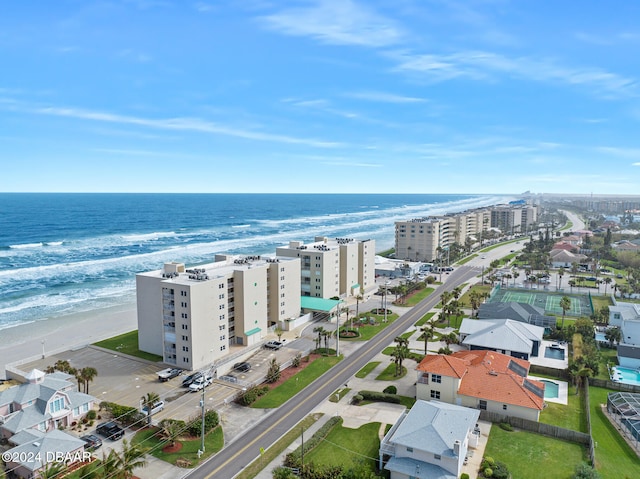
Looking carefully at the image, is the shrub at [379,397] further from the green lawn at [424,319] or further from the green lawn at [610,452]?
the green lawn at [424,319]

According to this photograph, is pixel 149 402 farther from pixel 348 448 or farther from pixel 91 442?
pixel 348 448

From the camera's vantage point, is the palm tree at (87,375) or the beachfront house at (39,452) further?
the palm tree at (87,375)

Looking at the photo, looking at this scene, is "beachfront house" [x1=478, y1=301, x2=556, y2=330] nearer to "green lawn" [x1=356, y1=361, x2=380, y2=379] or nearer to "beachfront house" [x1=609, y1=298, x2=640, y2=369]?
"beachfront house" [x1=609, y1=298, x2=640, y2=369]

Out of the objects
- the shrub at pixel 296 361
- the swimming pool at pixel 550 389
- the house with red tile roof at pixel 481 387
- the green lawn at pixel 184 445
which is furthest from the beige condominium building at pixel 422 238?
the green lawn at pixel 184 445

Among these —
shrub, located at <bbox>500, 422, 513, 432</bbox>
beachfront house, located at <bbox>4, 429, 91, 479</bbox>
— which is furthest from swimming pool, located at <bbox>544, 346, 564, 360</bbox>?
beachfront house, located at <bbox>4, 429, 91, 479</bbox>

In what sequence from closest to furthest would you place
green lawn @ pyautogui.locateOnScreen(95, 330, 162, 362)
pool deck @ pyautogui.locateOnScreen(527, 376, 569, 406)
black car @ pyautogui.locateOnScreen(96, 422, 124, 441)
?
black car @ pyautogui.locateOnScreen(96, 422, 124, 441) < pool deck @ pyautogui.locateOnScreen(527, 376, 569, 406) < green lawn @ pyautogui.locateOnScreen(95, 330, 162, 362)
